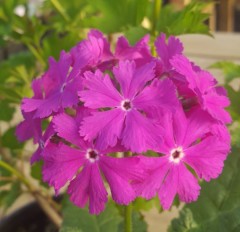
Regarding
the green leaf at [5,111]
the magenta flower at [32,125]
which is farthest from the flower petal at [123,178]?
the green leaf at [5,111]

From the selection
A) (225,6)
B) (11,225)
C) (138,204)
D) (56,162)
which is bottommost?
(225,6)

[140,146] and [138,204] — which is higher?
[140,146]

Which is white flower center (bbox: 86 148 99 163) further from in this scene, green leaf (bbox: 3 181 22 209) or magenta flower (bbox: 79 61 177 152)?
green leaf (bbox: 3 181 22 209)

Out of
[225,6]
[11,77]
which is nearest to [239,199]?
[11,77]

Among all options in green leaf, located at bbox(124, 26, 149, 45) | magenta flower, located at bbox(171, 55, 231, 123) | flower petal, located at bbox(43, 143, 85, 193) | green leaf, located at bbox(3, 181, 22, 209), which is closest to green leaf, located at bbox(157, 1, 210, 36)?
green leaf, located at bbox(124, 26, 149, 45)

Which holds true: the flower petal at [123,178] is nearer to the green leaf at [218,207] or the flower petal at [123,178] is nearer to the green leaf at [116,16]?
the green leaf at [218,207]

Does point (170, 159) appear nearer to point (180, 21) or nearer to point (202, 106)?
point (202, 106)

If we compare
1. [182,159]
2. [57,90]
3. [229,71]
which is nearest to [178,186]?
[182,159]
